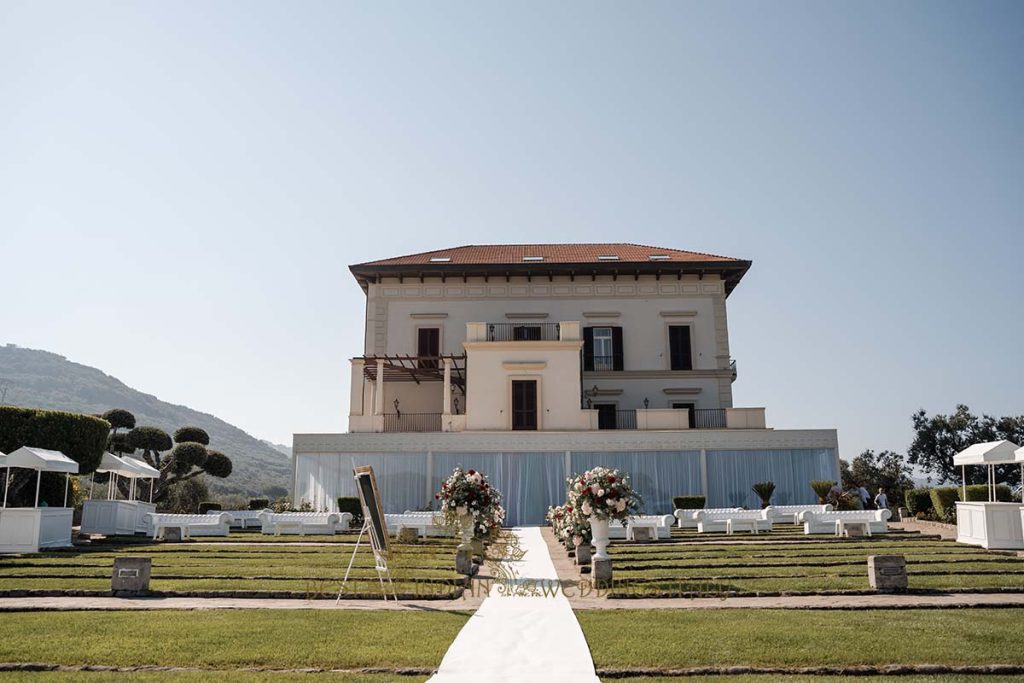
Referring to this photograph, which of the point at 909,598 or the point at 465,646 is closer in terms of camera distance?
the point at 465,646

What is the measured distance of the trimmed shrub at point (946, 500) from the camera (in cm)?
2184

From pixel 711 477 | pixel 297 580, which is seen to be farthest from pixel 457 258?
pixel 297 580

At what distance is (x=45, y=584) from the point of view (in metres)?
10.6

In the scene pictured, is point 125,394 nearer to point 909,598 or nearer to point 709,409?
point 709,409

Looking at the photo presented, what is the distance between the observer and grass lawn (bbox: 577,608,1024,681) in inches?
258

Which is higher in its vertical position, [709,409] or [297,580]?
[709,409]

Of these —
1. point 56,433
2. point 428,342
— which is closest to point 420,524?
point 56,433

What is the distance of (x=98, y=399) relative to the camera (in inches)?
4432

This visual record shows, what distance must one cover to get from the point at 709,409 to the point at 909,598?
22090mm

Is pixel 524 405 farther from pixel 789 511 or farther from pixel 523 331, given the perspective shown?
pixel 789 511

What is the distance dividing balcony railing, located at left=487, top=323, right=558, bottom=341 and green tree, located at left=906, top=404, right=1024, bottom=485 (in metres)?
26.4

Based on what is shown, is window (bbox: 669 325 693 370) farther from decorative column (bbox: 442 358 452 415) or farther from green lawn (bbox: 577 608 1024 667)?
green lawn (bbox: 577 608 1024 667)

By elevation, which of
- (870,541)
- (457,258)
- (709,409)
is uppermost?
(457,258)

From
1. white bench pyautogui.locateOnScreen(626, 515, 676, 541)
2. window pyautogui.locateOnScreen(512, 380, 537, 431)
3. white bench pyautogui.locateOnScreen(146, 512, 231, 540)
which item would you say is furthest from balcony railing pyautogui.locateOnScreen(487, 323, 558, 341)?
white bench pyautogui.locateOnScreen(146, 512, 231, 540)
